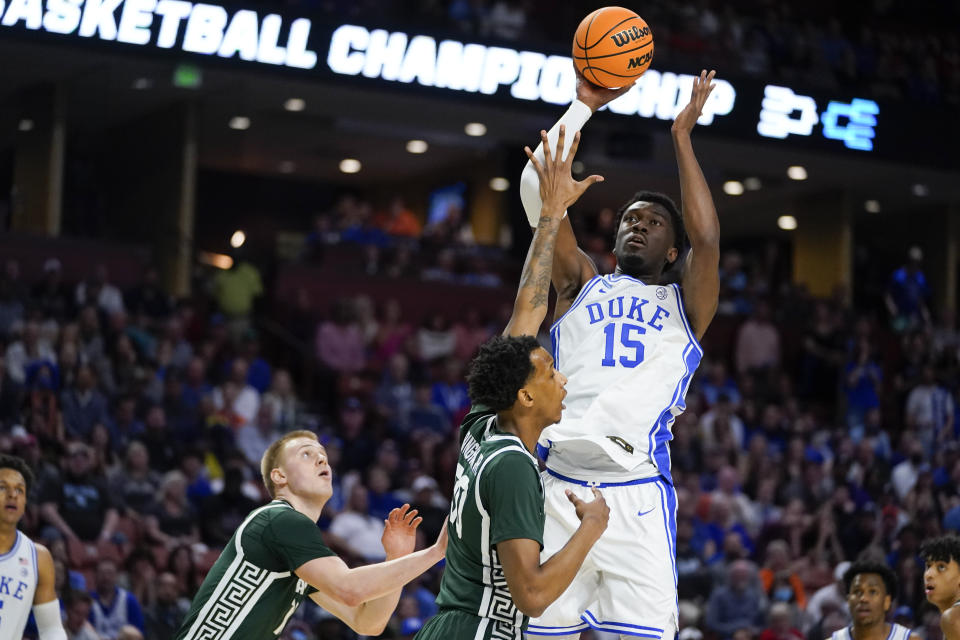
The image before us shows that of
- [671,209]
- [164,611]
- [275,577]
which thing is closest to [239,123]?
[164,611]

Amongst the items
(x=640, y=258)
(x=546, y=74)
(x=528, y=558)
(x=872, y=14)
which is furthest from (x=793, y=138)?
(x=528, y=558)

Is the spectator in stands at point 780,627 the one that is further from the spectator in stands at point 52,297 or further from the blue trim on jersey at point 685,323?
the spectator in stands at point 52,297

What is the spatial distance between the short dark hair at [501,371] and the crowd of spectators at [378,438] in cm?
562

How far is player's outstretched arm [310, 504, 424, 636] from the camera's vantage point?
524cm

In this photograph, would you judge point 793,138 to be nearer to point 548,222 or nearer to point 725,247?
point 725,247

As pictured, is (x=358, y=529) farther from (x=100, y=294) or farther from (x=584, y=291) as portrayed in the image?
(x=584, y=291)

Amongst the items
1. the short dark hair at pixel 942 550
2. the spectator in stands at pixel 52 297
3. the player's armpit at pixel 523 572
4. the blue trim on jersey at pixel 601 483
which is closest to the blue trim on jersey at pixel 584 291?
the blue trim on jersey at pixel 601 483

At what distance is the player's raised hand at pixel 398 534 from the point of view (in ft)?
17.4

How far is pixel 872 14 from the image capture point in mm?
23703

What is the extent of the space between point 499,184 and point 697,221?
52.4 feet

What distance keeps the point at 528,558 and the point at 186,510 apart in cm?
767

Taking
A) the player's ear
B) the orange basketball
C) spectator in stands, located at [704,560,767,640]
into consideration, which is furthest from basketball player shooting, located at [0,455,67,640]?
spectator in stands, located at [704,560,767,640]

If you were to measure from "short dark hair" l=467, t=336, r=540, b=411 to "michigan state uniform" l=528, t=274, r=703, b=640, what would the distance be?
990mm

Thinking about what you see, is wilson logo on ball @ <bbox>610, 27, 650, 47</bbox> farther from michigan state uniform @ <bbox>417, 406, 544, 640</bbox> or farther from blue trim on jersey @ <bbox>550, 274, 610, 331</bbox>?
michigan state uniform @ <bbox>417, 406, 544, 640</bbox>
